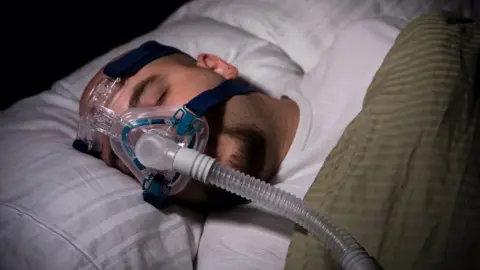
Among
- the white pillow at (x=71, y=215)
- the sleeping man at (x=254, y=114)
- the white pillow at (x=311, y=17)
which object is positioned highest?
the white pillow at (x=311, y=17)

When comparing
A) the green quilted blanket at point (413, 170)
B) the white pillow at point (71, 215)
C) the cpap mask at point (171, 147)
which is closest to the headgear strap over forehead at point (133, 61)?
the cpap mask at point (171, 147)

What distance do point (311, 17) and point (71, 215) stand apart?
0.87m

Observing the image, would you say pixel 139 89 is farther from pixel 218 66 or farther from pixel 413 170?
pixel 413 170

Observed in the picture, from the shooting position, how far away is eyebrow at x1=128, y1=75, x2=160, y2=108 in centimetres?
99

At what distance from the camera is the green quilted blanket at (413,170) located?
2.37 ft

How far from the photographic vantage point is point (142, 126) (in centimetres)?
91

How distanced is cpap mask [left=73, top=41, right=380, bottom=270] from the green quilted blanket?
8cm

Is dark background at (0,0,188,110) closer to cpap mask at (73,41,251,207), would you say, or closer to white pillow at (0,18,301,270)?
white pillow at (0,18,301,270)

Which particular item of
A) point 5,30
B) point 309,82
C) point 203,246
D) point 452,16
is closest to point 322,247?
point 203,246

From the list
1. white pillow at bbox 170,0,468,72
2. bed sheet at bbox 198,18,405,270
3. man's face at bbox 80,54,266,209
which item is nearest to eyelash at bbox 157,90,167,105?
man's face at bbox 80,54,266,209

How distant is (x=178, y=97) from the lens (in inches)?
39.7

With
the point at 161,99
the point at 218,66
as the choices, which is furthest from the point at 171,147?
the point at 218,66

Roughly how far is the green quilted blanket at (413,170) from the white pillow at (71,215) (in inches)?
10.3

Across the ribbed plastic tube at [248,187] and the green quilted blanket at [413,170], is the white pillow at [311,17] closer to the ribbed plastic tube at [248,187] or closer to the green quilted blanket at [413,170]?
the green quilted blanket at [413,170]
